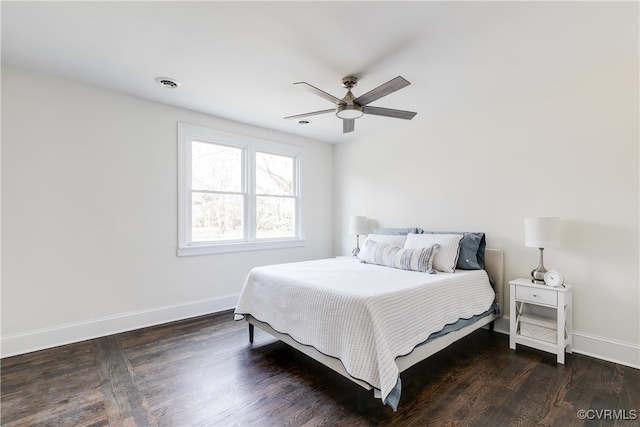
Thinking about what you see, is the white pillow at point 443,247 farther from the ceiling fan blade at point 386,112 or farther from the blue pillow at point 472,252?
the ceiling fan blade at point 386,112

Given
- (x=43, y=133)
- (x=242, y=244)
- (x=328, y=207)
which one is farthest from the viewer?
(x=328, y=207)

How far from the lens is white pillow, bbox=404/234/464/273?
3.05 meters

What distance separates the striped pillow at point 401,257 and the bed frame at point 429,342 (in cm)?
64

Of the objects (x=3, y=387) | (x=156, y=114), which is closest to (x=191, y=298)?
(x=3, y=387)

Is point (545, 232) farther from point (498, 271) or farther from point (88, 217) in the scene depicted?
point (88, 217)

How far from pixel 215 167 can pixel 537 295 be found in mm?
3884

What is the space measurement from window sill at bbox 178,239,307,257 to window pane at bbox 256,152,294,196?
2.55 ft

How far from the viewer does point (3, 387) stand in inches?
85.2

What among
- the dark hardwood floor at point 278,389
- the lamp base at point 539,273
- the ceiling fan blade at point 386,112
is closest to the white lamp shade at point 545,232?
the lamp base at point 539,273

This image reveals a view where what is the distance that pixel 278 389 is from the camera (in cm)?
215

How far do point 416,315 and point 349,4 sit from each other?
2140 mm

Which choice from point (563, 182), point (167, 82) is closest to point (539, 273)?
point (563, 182)

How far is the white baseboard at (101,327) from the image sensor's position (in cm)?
268

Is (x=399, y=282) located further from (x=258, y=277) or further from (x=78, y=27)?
(x=78, y=27)
